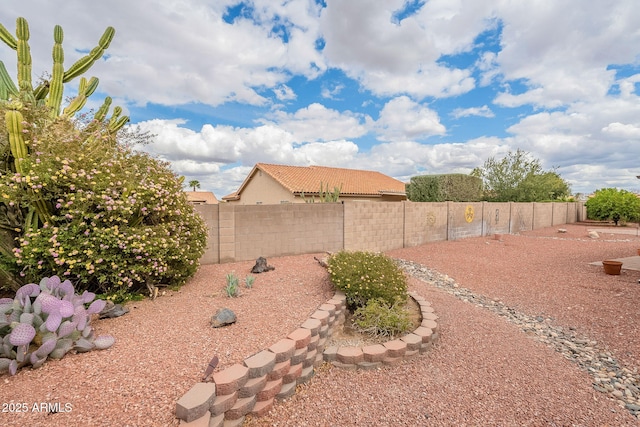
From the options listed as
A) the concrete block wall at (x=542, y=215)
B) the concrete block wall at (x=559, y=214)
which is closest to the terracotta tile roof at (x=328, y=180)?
the concrete block wall at (x=542, y=215)

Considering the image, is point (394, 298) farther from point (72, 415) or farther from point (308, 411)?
point (72, 415)

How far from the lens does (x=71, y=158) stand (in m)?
3.82

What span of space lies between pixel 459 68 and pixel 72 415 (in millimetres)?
11619

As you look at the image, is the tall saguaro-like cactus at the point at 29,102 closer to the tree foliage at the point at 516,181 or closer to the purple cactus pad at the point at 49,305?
the purple cactus pad at the point at 49,305

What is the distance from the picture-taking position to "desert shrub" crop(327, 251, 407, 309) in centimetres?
453

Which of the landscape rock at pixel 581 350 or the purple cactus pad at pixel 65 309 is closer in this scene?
the purple cactus pad at pixel 65 309

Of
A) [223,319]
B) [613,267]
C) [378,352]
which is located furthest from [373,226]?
[223,319]

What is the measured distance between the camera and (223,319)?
3389 mm

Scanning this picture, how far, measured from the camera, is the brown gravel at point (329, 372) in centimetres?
217

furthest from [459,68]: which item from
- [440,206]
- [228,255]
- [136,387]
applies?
[136,387]

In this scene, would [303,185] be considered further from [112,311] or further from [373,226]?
[112,311]

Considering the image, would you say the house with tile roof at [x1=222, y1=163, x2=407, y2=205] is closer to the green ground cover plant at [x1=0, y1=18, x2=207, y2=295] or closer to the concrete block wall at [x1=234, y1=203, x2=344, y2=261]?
the concrete block wall at [x1=234, y1=203, x2=344, y2=261]

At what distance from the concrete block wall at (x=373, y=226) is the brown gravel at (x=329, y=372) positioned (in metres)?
4.43

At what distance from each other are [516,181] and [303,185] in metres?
19.7
